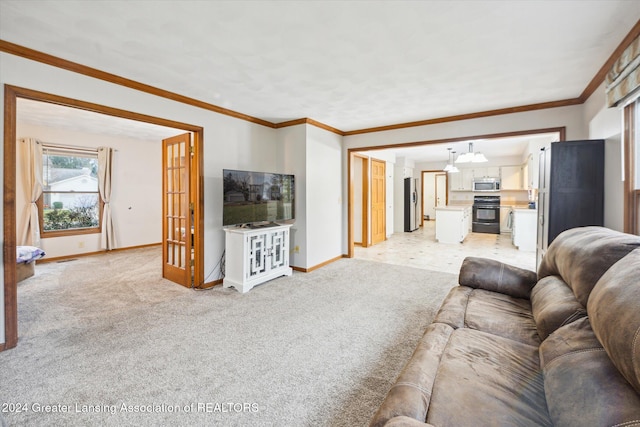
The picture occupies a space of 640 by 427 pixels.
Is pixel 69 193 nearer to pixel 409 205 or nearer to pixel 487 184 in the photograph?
pixel 409 205

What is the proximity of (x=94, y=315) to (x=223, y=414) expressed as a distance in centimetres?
222

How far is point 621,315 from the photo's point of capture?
89 centimetres

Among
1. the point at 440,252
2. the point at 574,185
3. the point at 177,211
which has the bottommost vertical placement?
the point at 440,252

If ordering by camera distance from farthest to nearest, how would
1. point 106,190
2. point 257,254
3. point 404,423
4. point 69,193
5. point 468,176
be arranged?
1. point 468,176
2. point 106,190
3. point 69,193
4. point 257,254
5. point 404,423

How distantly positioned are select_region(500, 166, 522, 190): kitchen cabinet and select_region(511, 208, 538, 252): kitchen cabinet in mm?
2633

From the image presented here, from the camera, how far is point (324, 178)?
4953mm

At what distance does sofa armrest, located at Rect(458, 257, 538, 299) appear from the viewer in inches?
84.9

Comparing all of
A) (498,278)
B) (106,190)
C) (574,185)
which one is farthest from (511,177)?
(106,190)

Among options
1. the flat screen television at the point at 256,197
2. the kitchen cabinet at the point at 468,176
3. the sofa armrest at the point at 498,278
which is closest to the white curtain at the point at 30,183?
the flat screen television at the point at 256,197

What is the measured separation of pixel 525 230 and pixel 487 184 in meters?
2.93

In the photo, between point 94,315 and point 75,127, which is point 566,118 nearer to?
point 94,315

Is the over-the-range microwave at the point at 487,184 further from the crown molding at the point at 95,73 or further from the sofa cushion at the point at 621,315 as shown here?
the sofa cushion at the point at 621,315

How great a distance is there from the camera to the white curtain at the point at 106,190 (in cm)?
580

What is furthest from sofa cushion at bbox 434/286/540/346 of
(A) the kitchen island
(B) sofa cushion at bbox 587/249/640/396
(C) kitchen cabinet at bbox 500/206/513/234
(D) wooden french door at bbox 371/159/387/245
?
(C) kitchen cabinet at bbox 500/206/513/234
